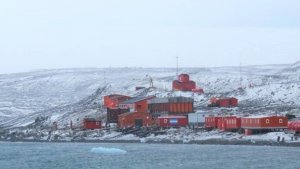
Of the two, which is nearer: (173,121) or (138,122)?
(173,121)

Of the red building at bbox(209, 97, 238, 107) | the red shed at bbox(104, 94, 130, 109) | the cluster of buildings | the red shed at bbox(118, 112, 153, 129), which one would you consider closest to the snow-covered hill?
the red building at bbox(209, 97, 238, 107)

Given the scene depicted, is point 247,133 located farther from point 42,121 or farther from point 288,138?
point 42,121

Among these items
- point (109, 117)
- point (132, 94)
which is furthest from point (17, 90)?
point (109, 117)

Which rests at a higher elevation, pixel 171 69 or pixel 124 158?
pixel 171 69

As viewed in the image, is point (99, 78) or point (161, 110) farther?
point (99, 78)

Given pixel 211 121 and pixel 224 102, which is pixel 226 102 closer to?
pixel 224 102

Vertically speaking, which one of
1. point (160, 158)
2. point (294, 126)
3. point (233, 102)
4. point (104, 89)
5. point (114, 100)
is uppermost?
point (104, 89)

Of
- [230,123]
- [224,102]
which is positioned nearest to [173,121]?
[230,123]

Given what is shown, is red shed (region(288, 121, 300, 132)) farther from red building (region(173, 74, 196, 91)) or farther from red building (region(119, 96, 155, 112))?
red building (region(173, 74, 196, 91))
